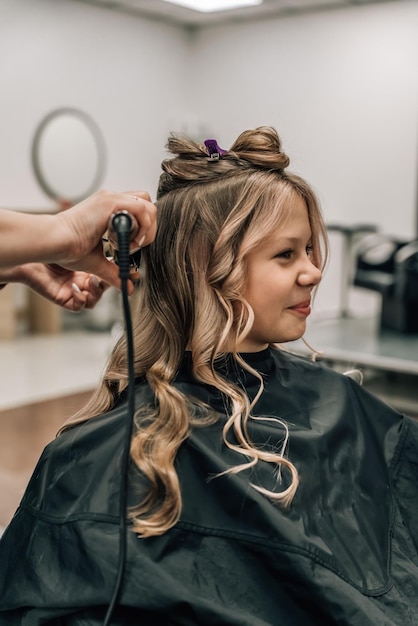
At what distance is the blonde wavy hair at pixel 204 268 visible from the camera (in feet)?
4.52

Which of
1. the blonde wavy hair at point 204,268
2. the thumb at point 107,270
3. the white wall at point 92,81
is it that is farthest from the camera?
the white wall at point 92,81

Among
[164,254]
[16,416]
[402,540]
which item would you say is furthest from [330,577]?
[16,416]

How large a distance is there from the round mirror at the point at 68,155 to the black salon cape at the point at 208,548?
530cm

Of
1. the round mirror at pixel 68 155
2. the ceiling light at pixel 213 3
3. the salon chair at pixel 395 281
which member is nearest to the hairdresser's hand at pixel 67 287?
the salon chair at pixel 395 281

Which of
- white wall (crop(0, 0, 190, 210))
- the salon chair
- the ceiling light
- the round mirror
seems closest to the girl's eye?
the salon chair

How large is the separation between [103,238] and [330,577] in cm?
68

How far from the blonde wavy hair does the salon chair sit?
2.83 m

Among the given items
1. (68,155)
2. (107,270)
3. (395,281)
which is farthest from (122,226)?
(68,155)

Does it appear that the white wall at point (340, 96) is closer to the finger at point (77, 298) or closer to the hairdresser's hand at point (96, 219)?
the finger at point (77, 298)

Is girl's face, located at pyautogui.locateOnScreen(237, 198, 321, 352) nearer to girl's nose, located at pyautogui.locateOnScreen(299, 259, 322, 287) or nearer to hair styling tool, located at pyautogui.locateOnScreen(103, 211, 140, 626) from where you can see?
girl's nose, located at pyautogui.locateOnScreen(299, 259, 322, 287)

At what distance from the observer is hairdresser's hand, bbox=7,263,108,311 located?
152 cm

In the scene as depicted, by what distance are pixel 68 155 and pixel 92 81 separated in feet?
2.37

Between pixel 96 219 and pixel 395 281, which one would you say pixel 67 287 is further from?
pixel 395 281

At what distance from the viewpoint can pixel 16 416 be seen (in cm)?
406
